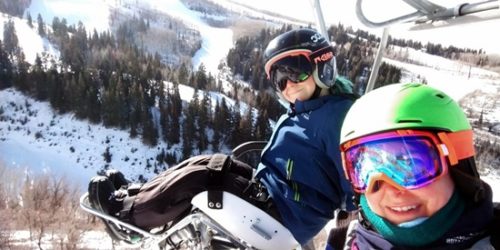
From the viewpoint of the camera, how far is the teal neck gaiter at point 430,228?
36.9 inches

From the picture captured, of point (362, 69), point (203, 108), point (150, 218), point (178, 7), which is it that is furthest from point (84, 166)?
point (178, 7)

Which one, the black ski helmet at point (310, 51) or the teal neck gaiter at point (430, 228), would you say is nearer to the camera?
the teal neck gaiter at point (430, 228)

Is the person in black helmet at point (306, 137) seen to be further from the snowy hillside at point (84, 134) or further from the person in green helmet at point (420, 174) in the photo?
the snowy hillside at point (84, 134)

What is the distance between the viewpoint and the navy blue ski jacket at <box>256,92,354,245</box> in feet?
5.30

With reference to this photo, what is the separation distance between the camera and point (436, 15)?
5.50ft

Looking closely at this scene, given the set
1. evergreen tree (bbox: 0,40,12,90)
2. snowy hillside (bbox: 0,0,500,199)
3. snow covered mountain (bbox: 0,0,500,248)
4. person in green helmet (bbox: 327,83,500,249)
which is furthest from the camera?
evergreen tree (bbox: 0,40,12,90)

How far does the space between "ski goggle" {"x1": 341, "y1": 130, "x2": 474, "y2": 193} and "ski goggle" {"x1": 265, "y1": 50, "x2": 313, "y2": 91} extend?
748 mm

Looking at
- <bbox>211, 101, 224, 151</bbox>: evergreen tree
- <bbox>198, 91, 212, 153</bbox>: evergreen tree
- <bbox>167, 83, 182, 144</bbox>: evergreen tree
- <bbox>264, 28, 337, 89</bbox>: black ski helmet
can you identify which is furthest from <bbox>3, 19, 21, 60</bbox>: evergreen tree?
<bbox>264, 28, 337, 89</bbox>: black ski helmet

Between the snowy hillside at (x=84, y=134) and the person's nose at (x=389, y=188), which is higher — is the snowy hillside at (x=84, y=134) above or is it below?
below

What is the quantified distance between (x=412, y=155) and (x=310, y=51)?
33.9 inches

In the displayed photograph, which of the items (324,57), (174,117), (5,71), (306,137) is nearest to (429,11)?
(324,57)

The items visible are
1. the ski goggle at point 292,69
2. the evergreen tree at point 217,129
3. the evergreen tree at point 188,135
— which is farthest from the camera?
the evergreen tree at point 217,129

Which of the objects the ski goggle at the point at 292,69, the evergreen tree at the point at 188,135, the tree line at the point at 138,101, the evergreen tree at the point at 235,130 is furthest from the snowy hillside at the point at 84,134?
the ski goggle at the point at 292,69

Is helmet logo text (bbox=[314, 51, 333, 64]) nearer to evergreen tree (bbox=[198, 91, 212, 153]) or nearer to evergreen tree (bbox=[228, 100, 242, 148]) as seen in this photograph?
evergreen tree (bbox=[228, 100, 242, 148])
